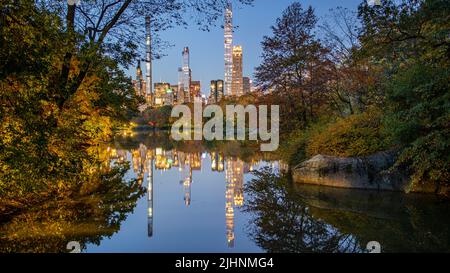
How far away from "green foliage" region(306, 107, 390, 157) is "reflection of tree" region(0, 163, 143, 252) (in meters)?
7.04

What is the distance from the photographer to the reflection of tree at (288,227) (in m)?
7.03

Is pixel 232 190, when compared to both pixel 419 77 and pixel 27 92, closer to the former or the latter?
pixel 419 77

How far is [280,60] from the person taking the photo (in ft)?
71.8

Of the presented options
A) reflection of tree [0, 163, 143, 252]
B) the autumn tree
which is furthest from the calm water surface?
the autumn tree

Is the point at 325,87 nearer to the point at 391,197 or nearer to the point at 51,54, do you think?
the point at 391,197

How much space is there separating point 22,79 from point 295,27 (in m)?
17.7

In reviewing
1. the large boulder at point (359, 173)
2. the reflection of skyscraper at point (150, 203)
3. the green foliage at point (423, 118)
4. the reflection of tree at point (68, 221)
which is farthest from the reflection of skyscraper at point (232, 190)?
the green foliage at point (423, 118)

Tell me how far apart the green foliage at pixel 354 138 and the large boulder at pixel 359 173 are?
0.51 meters

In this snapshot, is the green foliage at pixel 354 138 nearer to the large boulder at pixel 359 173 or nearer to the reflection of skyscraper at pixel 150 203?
the large boulder at pixel 359 173

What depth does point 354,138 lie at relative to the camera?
13.5 meters

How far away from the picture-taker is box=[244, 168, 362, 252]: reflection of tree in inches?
277

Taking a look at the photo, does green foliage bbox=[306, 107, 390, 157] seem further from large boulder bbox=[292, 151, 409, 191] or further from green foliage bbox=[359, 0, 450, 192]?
green foliage bbox=[359, 0, 450, 192]

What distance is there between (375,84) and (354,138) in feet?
19.3
